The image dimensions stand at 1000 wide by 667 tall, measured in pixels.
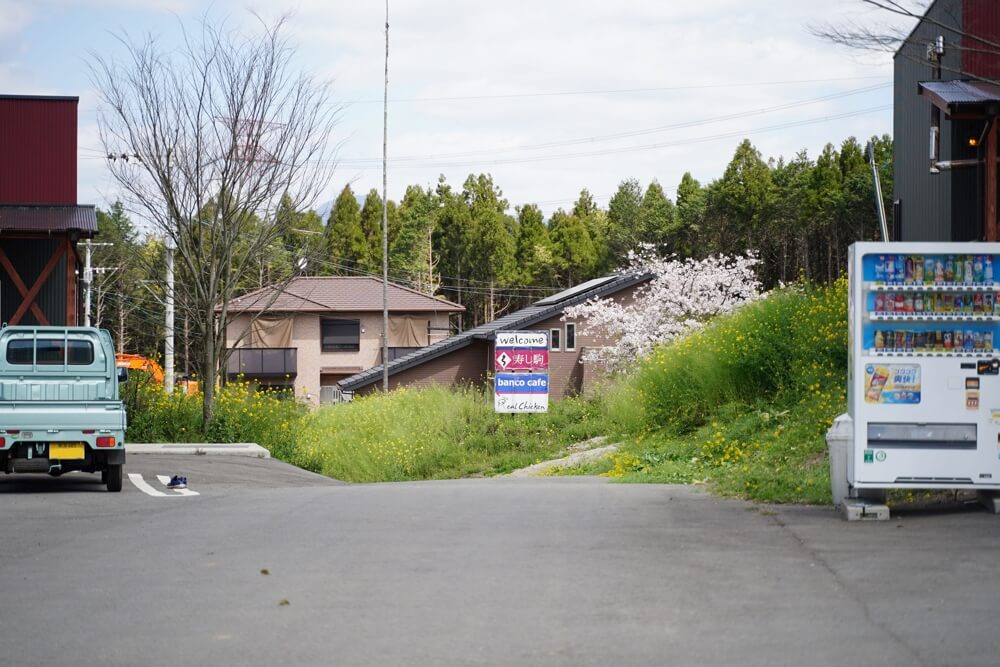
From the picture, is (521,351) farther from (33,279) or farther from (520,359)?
(33,279)

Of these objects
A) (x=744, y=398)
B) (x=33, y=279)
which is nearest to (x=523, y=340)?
(x=744, y=398)

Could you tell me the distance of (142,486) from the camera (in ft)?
55.2

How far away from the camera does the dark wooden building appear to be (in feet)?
54.9

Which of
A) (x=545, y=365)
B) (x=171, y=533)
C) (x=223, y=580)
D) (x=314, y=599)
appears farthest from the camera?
(x=545, y=365)

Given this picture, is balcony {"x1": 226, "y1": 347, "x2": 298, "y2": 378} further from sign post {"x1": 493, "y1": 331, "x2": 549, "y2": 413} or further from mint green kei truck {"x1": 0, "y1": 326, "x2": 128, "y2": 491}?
mint green kei truck {"x1": 0, "y1": 326, "x2": 128, "y2": 491}

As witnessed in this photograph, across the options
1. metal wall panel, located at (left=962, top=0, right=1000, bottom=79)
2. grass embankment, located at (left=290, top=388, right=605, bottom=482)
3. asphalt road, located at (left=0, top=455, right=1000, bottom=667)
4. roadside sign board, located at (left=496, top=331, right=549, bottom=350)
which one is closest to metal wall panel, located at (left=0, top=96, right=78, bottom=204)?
grass embankment, located at (left=290, top=388, right=605, bottom=482)

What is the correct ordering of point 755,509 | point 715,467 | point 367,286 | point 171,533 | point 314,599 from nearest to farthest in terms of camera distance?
point 314,599 → point 171,533 → point 755,509 → point 715,467 → point 367,286

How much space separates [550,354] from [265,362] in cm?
1351

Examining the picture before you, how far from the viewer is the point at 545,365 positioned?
30781 millimetres

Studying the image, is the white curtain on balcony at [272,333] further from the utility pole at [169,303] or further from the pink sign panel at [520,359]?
the pink sign panel at [520,359]

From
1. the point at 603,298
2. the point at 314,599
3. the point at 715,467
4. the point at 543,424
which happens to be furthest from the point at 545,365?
the point at 314,599

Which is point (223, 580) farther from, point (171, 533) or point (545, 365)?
point (545, 365)

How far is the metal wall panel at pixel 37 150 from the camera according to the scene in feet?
89.2

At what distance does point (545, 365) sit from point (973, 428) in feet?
65.8
